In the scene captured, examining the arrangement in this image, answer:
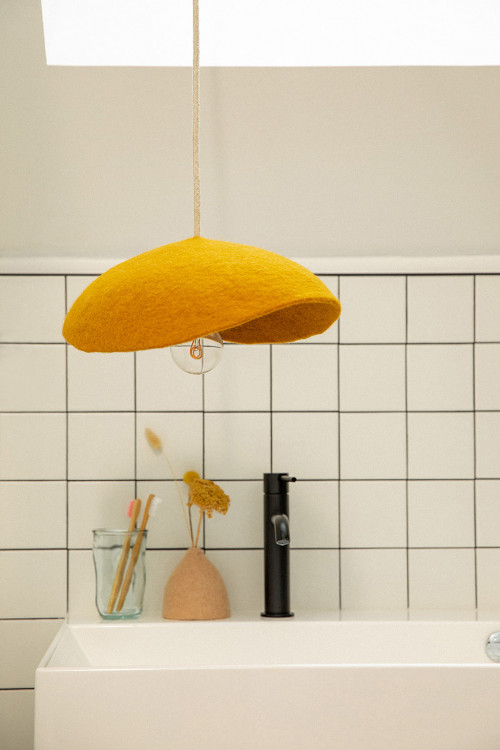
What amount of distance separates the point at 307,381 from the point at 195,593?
0.48 m

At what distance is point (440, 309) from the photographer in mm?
1653

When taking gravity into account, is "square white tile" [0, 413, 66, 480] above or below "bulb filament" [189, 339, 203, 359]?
below

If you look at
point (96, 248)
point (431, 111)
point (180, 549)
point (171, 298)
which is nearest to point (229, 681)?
point (180, 549)

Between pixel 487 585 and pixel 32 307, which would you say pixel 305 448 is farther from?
pixel 32 307

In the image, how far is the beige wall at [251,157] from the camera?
1.42 m

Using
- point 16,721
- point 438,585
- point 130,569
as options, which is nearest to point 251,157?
point 130,569

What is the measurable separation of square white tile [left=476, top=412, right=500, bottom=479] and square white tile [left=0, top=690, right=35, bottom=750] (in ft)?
3.41

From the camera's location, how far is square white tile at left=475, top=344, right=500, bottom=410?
1.65 meters

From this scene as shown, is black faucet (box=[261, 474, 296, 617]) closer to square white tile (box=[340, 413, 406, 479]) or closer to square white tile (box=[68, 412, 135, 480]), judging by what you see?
square white tile (box=[340, 413, 406, 479])

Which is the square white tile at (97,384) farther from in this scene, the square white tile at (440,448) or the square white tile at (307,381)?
the square white tile at (440,448)

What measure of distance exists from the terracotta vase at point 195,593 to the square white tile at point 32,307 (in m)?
0.53

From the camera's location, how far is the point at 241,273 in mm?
739

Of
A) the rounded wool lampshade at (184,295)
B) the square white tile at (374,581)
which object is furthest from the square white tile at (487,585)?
the rounded wool lampshade at (184,295)
